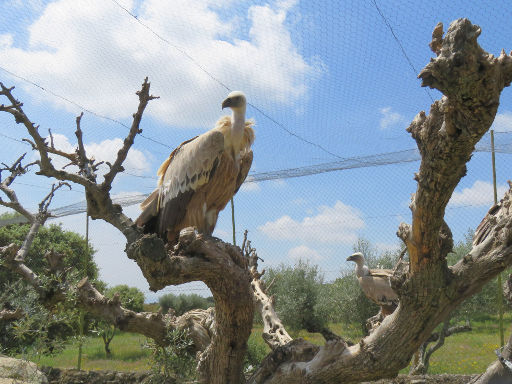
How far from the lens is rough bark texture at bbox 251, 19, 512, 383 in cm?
159

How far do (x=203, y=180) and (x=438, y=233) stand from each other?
7.00ft

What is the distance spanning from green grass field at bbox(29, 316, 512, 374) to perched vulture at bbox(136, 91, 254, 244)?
3.11 m

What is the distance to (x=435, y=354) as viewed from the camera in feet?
25.9

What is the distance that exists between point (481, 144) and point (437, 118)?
4.83 m

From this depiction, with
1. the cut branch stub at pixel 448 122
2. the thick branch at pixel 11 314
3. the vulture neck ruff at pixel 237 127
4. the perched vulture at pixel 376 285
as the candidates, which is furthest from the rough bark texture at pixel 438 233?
the perched vulture at pixel 376 285

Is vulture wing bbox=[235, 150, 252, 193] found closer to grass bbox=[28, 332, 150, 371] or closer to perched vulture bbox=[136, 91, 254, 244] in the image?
perched vulture bbox=[136, 91, 254, 244]

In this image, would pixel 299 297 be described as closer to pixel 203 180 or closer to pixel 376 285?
pixel 376 285

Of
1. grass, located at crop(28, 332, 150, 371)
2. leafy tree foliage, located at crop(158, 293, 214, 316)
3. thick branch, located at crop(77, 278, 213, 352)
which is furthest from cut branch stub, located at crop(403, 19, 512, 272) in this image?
leafy tree foliage, located at crop(158, 293, 214, 316)

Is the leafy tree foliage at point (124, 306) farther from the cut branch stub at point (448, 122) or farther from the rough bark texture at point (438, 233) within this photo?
the cut branch stub at point (448, 122)

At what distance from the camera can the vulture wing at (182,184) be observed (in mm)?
3994

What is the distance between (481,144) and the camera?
6.27m

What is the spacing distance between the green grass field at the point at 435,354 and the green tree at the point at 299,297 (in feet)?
1.01

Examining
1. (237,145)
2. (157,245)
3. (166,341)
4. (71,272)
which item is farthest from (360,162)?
(157,245)

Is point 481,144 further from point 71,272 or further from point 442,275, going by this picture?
point 71,272
